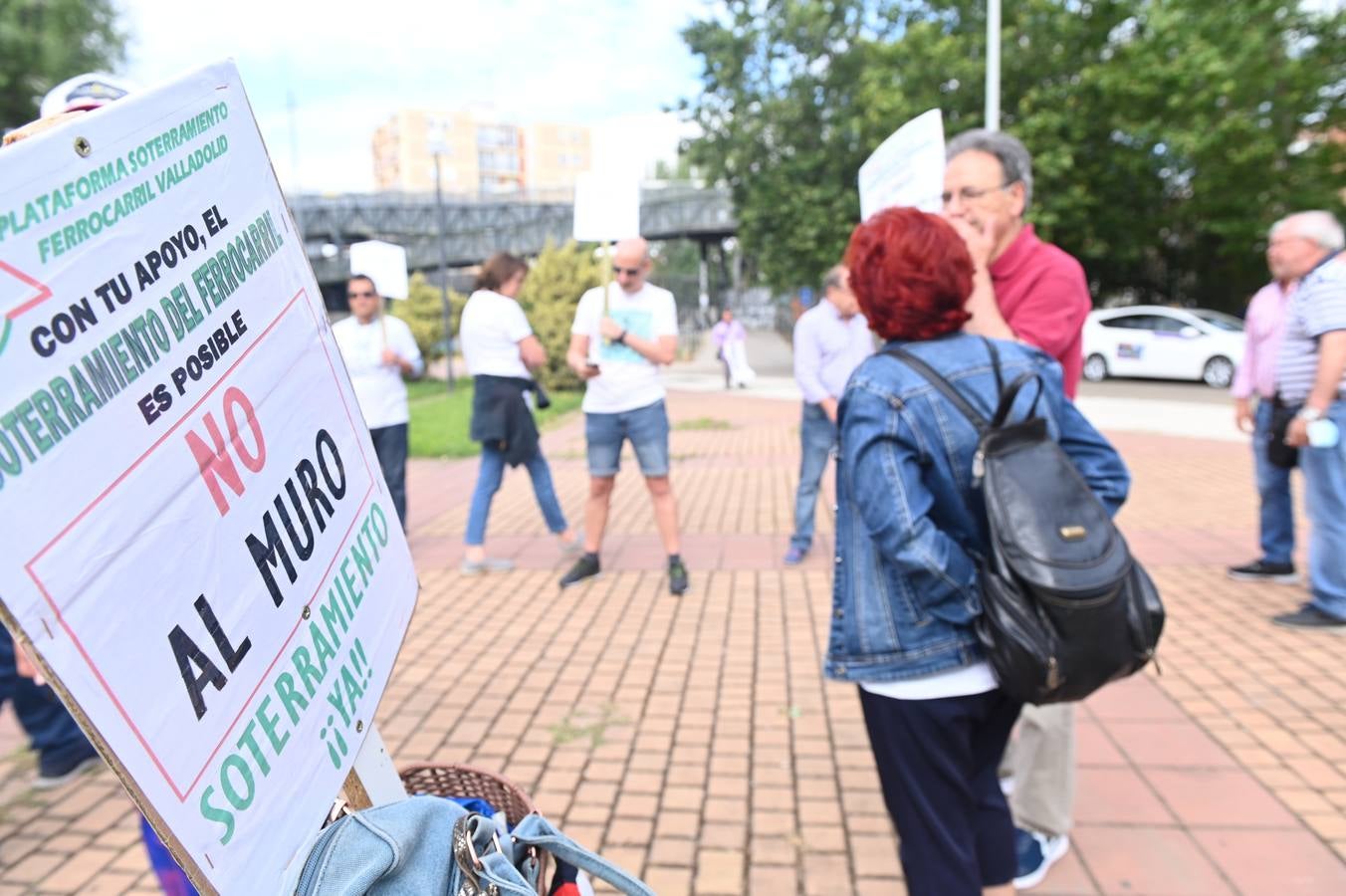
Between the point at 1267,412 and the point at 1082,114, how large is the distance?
18.5m

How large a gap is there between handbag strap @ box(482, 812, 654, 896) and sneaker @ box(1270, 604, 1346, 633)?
14.2 ft

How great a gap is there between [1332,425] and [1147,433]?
693 centimetres

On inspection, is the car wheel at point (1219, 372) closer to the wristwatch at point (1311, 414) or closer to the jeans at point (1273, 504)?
the jeans at point (1273, 504)

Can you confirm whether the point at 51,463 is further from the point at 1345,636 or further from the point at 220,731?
the point at 1345,636

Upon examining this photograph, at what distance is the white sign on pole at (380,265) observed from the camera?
4.89m

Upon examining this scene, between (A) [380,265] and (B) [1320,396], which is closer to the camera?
(B) [1320,396]

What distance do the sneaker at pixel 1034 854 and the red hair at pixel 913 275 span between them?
1497mm

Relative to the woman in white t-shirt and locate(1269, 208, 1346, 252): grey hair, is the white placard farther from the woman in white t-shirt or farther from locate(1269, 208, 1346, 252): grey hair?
locate(1269, 208, 1346, 252): grey hair

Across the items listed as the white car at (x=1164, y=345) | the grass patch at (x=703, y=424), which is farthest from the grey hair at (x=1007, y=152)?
the white car at (x=1164, y=345)

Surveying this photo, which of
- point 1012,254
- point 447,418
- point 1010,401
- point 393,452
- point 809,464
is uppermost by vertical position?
point 1012,254

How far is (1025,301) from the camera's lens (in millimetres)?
2193

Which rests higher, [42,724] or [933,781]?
[933,781]

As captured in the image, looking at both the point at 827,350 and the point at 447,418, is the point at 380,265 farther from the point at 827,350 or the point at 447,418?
the point at 447,418

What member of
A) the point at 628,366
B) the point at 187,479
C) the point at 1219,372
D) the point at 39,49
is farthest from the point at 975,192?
the point at 39,49
